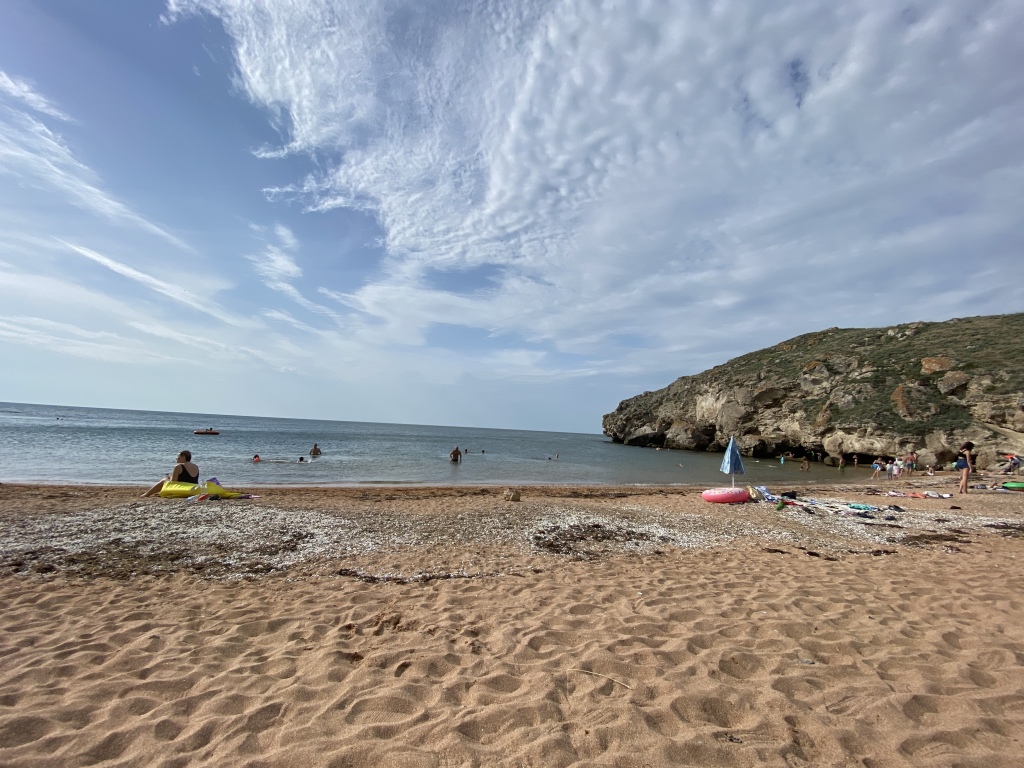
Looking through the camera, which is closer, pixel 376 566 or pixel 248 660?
pixel 248 660

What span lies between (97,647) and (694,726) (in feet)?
16.6

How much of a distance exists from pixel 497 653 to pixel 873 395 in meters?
45.4

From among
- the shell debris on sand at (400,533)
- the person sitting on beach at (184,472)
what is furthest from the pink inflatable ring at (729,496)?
the person sitting on beach at (184,472)

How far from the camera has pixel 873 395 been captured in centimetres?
3800

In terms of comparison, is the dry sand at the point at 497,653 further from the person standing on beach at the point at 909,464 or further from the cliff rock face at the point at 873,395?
the cliff rock face at the point at 873,395

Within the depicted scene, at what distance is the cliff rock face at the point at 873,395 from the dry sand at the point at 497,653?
106ft

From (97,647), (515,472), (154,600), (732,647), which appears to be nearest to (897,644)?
(732,647)

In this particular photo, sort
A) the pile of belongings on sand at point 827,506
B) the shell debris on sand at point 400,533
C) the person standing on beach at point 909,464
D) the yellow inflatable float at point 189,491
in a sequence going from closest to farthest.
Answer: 1. the shell debris on sand at point 400,533
2. the yellow inflatable float at point 189,491
3. the pile of belongings on sand at point 827,506
4. the person standing on beach at point 909,464

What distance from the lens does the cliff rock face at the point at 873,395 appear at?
1238 inches

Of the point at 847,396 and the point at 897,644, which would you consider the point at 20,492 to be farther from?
the point at 847,396

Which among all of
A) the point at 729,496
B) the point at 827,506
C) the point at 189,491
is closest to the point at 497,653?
the point at 189,491

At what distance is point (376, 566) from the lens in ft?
22.6

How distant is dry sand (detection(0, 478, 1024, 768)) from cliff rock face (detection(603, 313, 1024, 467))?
32.3 metres

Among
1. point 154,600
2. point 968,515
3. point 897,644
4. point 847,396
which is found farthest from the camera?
point 847,396
